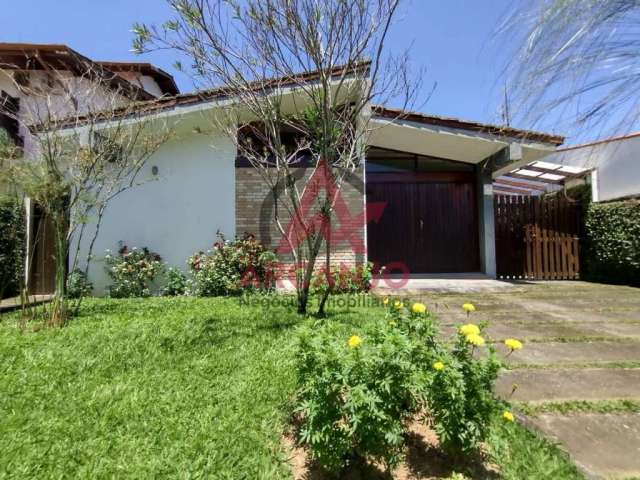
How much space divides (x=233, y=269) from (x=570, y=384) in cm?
592

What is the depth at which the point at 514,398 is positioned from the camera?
2553 mm

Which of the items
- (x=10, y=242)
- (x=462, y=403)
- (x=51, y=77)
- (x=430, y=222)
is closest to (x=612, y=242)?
(x=430, y=222)

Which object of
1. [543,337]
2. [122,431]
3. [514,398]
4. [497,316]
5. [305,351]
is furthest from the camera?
[497,316]

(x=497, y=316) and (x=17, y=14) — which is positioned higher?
(x=17, y=14)

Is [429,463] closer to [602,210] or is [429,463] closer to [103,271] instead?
[103,271]

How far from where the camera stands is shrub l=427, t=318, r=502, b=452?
1654 mm

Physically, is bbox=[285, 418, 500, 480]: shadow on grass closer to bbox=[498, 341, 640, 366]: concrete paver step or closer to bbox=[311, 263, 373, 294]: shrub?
bbox=[498, 341, 640, 366]: concrete paver step

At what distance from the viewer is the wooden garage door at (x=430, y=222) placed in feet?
32.3

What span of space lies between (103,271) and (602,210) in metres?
12.4

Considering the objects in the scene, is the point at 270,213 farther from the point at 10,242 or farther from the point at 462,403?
the point at 462,403

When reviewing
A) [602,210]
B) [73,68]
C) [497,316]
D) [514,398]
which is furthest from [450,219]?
[73,68]

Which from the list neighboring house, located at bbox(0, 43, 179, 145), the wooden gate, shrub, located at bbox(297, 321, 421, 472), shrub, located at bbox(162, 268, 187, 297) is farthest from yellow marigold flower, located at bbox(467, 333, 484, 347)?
the wooden gate

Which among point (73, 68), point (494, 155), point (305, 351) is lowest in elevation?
point (305, 351)

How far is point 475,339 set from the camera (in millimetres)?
1701
